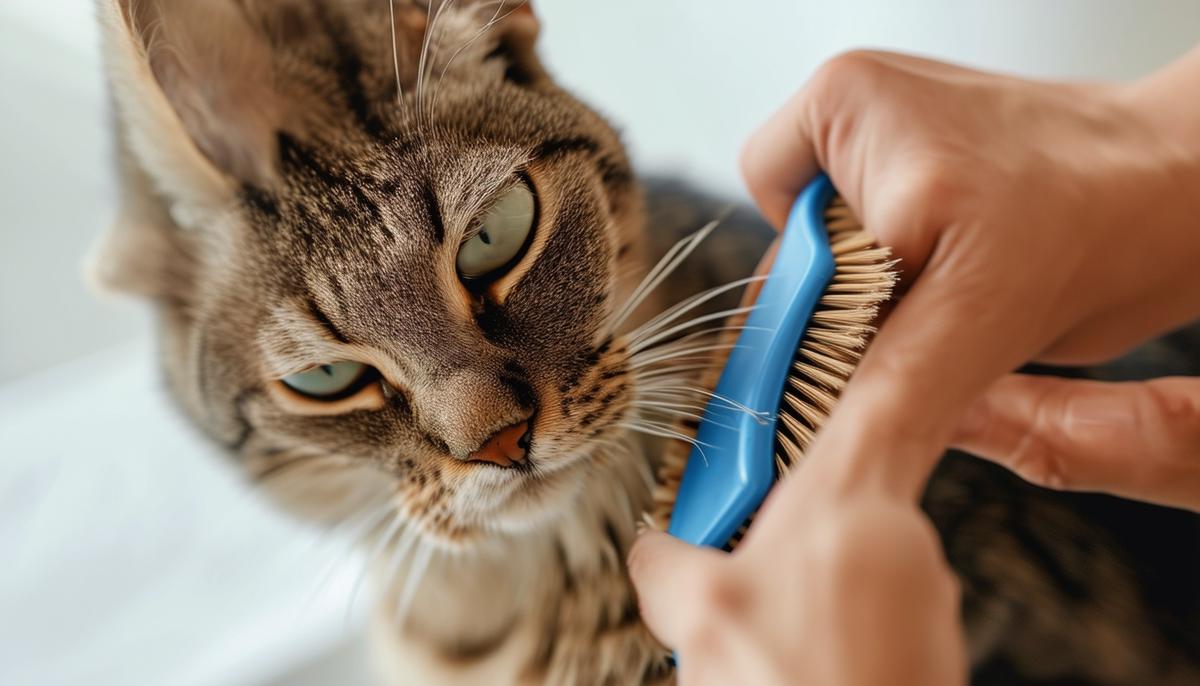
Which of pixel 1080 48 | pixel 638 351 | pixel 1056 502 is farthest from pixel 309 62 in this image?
pixel 1080 48

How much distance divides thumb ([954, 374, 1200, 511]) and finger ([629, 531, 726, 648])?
286mm

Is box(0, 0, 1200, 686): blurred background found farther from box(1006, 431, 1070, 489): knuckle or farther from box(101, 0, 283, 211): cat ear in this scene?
box(1006, 431, 1070, 489): knuckle

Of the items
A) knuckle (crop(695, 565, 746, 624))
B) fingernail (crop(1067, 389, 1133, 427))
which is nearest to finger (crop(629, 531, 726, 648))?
knuckle (crop(695, 565, 746, 624))

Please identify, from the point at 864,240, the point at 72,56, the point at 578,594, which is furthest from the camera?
the point at 72,56

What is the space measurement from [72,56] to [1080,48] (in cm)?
123

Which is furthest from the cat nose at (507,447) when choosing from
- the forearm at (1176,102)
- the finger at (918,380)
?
the forearm at (1176,102)

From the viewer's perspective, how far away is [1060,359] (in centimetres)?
75

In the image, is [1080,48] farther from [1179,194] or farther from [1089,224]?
[1089,224]

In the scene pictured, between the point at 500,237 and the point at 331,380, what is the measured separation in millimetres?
187

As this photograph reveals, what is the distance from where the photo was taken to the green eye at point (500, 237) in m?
0.66

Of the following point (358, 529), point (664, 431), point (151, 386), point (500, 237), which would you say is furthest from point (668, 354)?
point (151, 386)

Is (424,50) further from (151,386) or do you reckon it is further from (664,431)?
(151,386)

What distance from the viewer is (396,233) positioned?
2.05 ft

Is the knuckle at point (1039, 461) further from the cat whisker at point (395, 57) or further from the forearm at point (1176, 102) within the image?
the cat whisker at point (395, 57)
